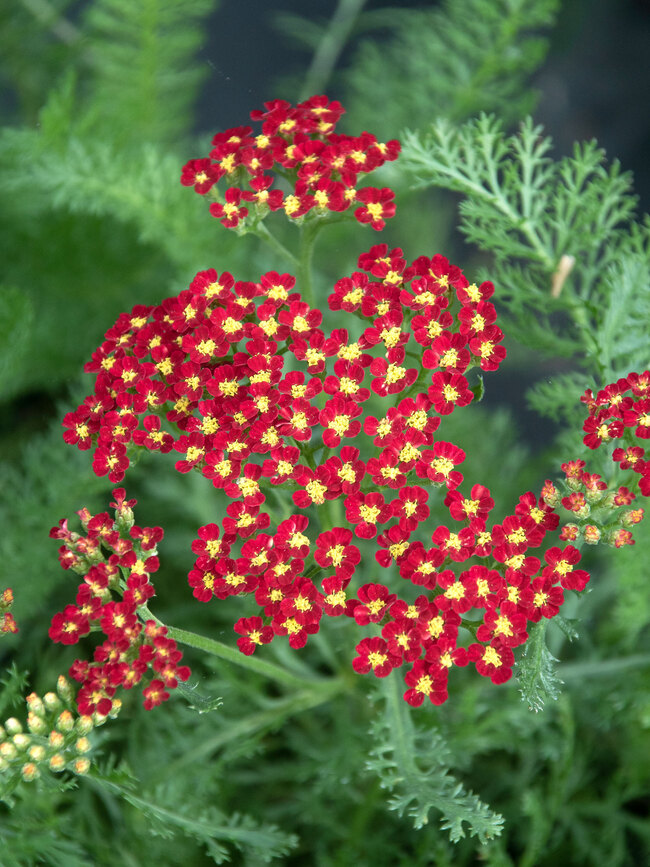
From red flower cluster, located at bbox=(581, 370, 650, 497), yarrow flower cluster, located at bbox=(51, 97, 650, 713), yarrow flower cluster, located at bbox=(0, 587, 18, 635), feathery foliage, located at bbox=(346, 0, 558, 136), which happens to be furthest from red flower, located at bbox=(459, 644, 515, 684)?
feathery foliage, located at bbox=(346, 0, 558, 136)

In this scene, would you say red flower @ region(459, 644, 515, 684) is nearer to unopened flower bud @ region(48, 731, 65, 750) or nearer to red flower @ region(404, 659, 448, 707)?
red flower @ region(404, 659, 448, 707)

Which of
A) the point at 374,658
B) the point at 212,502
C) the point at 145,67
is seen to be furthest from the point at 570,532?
the point at 145,67

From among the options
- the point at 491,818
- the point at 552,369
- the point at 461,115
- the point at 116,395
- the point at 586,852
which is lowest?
the point at 586,852

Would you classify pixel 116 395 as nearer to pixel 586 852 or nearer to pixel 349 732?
pixel 349 732

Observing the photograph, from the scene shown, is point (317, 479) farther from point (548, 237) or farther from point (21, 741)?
point (548, 237)

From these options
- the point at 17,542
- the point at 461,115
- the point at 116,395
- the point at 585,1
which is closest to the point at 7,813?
the point at 17,542
